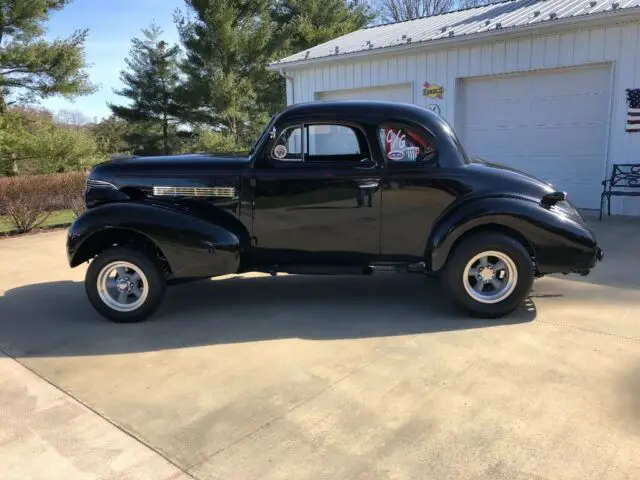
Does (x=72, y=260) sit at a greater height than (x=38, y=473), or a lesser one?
greater

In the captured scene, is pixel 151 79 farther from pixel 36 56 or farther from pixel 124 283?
pixel 124 283

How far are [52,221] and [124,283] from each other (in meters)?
7.59

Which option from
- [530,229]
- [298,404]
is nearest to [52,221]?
[298,404]

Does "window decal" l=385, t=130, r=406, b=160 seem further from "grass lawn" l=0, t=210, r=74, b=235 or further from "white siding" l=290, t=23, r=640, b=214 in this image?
"grass lawn" l=0, t=210, r=74, b=235

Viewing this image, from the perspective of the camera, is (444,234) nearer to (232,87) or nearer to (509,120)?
(509,120)

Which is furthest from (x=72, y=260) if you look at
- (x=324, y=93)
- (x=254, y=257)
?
(x=324, y=93)

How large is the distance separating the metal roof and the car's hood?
721 cm

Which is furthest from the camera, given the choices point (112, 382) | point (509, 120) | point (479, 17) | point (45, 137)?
point (45, 137)

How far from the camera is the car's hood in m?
4.69

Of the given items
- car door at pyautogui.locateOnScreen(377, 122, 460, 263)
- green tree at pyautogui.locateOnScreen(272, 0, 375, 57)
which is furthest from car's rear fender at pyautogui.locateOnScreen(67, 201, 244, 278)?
green tree at pyautogui.locateOnScreen(272, 0, 375, 57)

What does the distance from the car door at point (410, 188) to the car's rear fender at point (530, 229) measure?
0.16 metres

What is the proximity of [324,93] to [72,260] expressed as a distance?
948 centimetres

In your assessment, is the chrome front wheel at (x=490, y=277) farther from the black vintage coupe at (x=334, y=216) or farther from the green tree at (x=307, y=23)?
the green tree at (x=307, y=23)

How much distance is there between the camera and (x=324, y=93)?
43.0 ft
